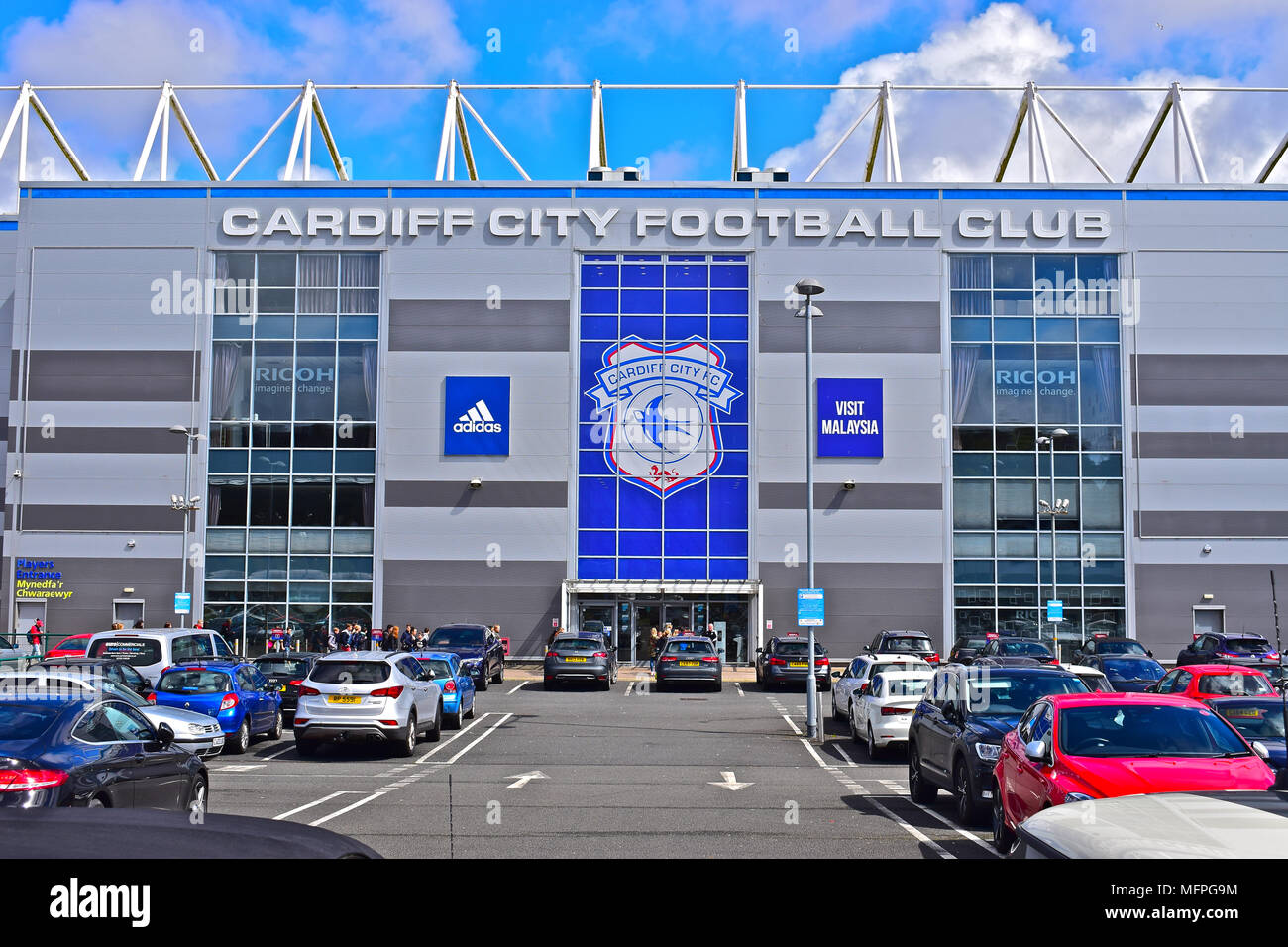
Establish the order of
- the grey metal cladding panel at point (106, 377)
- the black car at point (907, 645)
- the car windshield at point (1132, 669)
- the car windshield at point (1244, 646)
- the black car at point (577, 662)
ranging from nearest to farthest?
the car windshield at point (1132, 669)
the car windshield at point (1244, 646)
the black car at point (907, 645)
the black car at point (577, 662)
the grey metal cladding panel at point (106, 377)

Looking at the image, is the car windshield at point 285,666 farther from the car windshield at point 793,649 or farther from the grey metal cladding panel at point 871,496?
the grey metal cladding panel at point 871,496

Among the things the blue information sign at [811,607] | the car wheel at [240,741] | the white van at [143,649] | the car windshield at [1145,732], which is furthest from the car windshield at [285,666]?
the car windshield at [1145,732]

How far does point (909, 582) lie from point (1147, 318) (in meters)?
13.7

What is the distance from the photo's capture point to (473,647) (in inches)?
1371

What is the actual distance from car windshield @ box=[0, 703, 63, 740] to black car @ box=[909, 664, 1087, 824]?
8.38m

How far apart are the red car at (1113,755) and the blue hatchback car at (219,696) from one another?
42.9ft

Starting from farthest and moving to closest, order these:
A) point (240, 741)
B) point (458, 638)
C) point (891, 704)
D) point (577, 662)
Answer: point (458, 638) → point (577, 662) → point (240, 741) → point (891, 704)

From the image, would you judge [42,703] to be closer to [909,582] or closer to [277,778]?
[277,778]

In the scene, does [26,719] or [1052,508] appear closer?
[26,719]

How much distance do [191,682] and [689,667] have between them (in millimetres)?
16917

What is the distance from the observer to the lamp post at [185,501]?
42.1m

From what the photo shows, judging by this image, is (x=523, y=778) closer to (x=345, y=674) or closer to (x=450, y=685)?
(x=345, y=674)

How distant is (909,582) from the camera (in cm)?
4497

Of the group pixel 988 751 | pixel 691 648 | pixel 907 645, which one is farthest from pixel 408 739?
pixel 907 645
